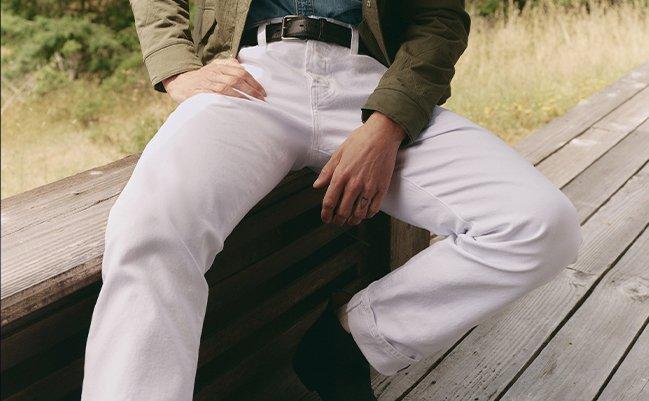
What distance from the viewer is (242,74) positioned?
5.14 feet

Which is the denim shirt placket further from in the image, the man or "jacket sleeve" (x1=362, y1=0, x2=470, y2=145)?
"jacket sleeve" (x1=362, y1=0, x2=470, y2=145)

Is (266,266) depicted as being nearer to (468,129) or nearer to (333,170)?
(333,170)

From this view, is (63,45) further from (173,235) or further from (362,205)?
(173,235)

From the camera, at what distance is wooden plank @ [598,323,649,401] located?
1802 mm

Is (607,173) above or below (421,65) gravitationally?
below

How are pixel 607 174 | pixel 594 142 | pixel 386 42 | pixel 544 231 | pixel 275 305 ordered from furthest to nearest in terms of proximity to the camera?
pixel 594 142 < pixel 607 174 < pixel 275 305 < pixel 386 42 < pixel 544 231

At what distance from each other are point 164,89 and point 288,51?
0.31 m

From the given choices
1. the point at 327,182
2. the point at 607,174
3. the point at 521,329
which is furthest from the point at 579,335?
the point at 607,174

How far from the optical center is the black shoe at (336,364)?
1645 mm

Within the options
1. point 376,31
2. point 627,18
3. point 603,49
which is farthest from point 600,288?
point 627,18

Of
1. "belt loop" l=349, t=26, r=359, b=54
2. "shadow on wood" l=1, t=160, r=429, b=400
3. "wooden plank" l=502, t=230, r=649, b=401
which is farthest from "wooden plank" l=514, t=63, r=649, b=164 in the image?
"belt loop" l=349, t=26, r=359, b=54

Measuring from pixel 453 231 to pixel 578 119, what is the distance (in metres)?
2.65

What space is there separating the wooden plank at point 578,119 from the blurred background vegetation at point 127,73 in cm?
32

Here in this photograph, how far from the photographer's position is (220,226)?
4.38 ft
